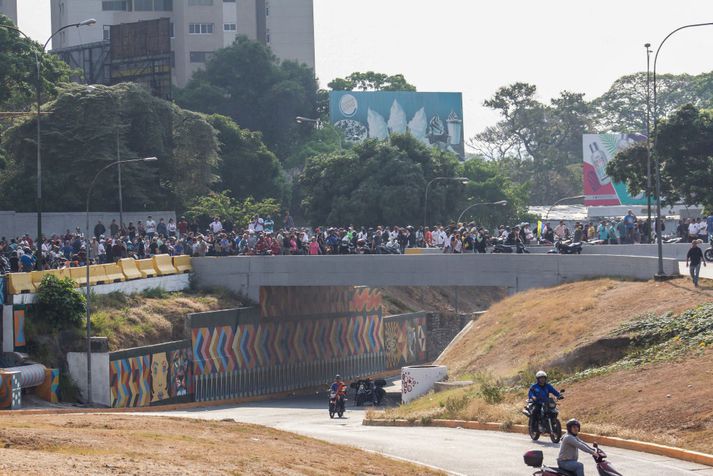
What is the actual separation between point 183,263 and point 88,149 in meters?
17.3

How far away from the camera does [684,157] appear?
212 feet

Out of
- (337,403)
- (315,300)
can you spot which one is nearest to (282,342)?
(315,300)

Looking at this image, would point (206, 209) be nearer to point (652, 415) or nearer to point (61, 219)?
point (61, 219)

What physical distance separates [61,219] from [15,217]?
10.0ft

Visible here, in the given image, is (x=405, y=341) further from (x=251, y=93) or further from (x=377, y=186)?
(x=251, y=93)

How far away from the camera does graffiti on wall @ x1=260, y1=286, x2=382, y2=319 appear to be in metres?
61.6

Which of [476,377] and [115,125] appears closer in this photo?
[476,377]

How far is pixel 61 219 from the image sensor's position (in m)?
67.7

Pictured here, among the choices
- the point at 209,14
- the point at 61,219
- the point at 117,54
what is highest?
the point at 209,14

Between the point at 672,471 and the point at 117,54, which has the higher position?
the point at 117,54

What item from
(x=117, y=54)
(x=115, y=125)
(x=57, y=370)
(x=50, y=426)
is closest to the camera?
(x=50, y=426)

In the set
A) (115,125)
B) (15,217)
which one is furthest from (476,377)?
(115,125)

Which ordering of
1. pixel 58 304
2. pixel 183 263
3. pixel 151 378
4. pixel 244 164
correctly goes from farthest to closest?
1. pixel 244 164
2. pixel 183 263
3. pixel 151 378
4. pixel 58 304

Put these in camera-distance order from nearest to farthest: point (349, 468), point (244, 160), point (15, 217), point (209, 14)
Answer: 1. point (349, 468)
2. point (15, 217)
3. point (244, 160)
4. point (209, 14)
